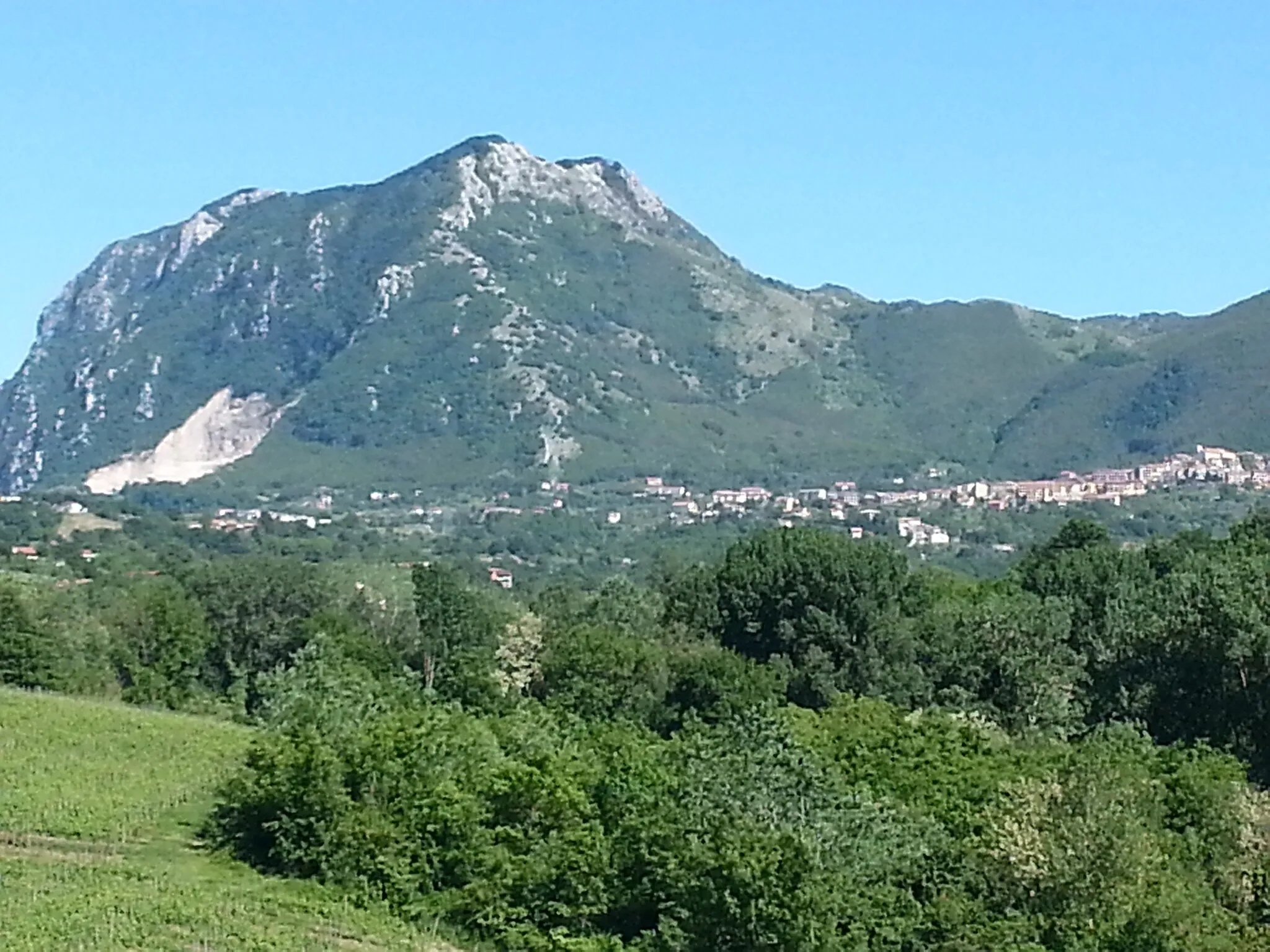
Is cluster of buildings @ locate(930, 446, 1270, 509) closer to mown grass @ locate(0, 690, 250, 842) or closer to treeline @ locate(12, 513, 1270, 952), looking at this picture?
treeline @ locate(12, 513, 1270, 952)

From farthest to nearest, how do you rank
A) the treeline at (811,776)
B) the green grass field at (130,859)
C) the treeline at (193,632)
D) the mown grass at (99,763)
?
the treeline at (193,632) → the mown grass at (99,763) → the treeline at (811,776) → the green grass field at (130,859)

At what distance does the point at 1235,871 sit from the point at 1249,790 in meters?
5.11

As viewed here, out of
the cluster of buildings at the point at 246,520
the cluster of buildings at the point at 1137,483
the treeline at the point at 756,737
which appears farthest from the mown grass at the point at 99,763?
the cluster of buildings at the point at 1137,483

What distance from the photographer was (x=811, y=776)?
3712cm

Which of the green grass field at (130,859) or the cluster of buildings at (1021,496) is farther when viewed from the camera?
the cluster of buildings at (1021,496)

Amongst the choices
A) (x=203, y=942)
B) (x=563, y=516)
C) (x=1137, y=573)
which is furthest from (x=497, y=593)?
(x=563, y=516)

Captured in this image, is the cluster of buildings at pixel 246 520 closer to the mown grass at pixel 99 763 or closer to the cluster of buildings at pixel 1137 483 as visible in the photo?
the cluster of buildings at pixel 1137 483

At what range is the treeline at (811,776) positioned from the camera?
1273 inches

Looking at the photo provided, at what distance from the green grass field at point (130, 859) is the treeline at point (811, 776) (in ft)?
5.30

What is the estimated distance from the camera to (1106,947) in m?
30.6

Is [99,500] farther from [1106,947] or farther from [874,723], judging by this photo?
[1106,947]

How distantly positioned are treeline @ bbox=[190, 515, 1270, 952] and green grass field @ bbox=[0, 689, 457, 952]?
1.61 metres

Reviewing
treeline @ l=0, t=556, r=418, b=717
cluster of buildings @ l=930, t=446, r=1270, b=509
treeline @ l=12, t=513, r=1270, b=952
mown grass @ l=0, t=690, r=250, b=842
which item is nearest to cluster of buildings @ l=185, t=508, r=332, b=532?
cluster of buildings @ l=930, t=446, r=1270, b=509

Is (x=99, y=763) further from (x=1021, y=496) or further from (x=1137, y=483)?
(x=1137, y=483)
